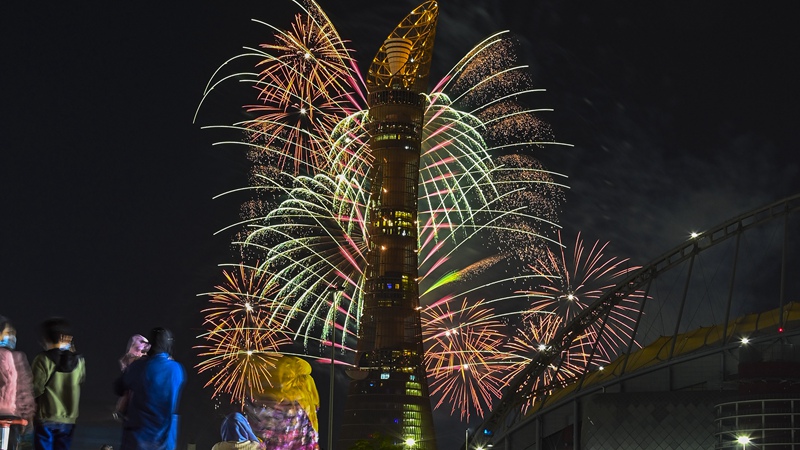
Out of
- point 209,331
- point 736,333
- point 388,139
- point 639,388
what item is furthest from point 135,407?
point 388,139

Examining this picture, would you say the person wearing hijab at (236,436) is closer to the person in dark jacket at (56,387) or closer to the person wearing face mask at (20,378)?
the person in dark jacket at (56,387)

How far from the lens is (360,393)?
540 ft

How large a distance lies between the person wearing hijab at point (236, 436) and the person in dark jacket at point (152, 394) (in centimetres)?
1561

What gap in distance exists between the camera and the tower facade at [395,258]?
153500 millimetres

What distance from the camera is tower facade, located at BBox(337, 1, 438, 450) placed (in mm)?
153500

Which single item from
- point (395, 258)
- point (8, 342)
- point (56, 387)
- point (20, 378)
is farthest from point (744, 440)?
point (395, 258)

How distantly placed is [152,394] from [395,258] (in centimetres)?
13377

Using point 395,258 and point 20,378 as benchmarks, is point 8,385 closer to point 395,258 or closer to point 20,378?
point 20,378

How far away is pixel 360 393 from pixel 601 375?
7223 centimetres

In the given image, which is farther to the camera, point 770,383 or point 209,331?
point 770,383

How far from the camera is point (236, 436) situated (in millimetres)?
35719

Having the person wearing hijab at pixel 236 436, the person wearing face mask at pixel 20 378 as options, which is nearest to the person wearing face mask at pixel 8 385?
the person wearing face mask at pixel 20 378

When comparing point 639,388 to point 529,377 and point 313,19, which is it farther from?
point 313,19

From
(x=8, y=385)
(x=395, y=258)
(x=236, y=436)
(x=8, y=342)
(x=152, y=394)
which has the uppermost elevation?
(x=395, y=258)
